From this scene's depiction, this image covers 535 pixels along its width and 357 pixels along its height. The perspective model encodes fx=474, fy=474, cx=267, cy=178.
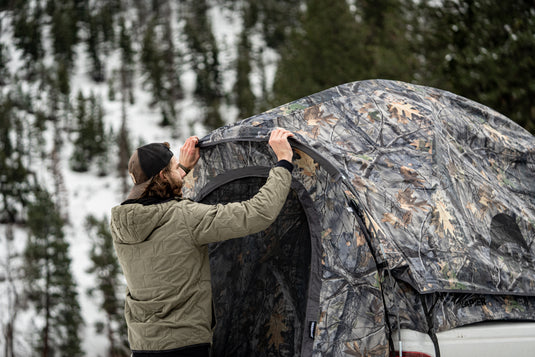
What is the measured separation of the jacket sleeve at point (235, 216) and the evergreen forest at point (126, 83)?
526cm

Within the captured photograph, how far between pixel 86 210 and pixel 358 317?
Answer: 47.7m

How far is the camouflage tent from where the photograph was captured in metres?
2.75

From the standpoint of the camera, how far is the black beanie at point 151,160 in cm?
262

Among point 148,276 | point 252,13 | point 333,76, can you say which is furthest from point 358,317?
point 252,13

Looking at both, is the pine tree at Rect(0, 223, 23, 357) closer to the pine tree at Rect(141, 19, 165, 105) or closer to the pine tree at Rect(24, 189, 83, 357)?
the pine tree at Rect(24, 189, 83, 357)

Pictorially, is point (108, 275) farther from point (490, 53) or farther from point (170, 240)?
point (170, 240)

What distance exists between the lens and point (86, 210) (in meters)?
46.8

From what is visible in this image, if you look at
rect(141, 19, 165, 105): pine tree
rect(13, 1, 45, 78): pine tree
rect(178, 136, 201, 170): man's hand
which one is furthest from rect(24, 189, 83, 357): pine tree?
rect(13, 1, 45, 78): pine tree

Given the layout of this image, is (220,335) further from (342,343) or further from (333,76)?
(333,76)

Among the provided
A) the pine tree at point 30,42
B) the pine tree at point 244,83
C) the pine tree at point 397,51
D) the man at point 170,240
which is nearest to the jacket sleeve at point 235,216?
the man at point 170,240

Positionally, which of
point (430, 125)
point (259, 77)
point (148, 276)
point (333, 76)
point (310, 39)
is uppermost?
point (259, 77)

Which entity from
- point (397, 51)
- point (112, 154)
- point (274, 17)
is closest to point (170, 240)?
point (397, 51)

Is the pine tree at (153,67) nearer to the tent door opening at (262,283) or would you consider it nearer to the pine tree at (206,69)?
the pine tree at (206,69)

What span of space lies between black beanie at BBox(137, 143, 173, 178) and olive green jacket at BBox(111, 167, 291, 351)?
0.19 metres
